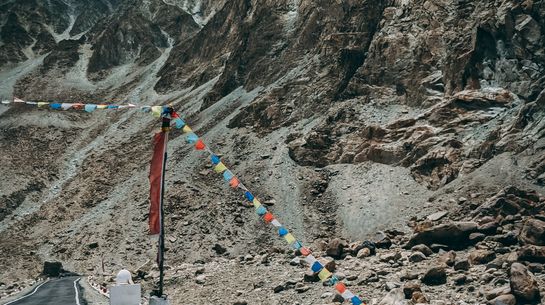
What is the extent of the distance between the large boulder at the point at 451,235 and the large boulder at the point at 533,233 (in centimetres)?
308

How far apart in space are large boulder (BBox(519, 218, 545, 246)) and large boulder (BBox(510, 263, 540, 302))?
5861 mm

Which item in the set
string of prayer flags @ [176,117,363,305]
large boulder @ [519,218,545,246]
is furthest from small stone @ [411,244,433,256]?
string of prayer flags @ [176,117,363,305]

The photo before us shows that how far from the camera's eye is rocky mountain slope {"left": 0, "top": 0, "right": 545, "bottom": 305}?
2258 centimetres

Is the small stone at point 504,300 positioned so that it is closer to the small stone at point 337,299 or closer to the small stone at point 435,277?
the small stone at point 435,277

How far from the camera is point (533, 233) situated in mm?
20781

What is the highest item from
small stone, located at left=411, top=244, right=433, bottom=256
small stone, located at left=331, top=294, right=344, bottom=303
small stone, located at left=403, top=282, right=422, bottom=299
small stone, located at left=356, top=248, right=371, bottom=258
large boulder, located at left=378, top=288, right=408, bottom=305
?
large boulder, located at left=378, top=288, right=408, bottom=305

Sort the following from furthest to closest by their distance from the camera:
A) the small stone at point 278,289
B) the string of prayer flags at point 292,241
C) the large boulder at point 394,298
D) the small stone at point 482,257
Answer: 1. the small stone at point 278,289
2. the small stone at point 482,257
3. the large boulder at point 394,298
4. the string of prayer flags at point 292,241

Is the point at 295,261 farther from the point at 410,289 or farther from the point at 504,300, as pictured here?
the point at 504,300

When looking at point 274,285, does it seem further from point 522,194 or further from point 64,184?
point 64,184

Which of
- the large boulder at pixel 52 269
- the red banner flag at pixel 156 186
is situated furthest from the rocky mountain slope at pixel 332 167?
the red banner flag at pixel 156 186

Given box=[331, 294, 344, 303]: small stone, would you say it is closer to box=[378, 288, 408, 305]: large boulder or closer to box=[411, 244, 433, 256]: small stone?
box=[378, 288, 408, 305]: large boulder

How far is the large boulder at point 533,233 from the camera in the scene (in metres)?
20.5

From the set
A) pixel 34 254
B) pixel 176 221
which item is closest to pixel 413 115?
pixel 176 221

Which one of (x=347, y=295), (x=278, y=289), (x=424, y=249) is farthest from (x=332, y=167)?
(x=347, y=295)
